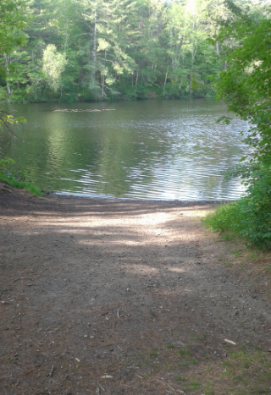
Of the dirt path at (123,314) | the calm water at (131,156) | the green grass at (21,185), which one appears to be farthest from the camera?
the calm water at (131,156)

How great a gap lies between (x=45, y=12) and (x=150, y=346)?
53838mm

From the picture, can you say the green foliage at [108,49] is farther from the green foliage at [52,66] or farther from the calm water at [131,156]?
the calm water at [131,156]

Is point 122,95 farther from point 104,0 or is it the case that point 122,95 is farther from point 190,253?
point 190,253

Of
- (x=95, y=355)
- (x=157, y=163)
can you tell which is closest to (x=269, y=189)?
(x=95, y=355)

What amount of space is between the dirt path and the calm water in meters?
4.08

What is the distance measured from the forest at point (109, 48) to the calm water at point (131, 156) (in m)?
16.3

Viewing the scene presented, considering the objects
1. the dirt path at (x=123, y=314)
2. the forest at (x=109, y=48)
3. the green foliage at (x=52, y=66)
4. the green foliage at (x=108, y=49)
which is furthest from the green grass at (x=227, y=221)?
the green foliage at (x=52, y=66)

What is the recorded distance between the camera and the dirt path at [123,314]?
120 inches

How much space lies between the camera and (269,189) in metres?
5.42

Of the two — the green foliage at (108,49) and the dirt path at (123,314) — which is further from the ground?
the green foliage at (108,49)

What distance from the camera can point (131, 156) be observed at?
19344 mm

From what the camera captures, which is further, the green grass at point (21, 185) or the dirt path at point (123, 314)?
the green grass at point (21, 185)

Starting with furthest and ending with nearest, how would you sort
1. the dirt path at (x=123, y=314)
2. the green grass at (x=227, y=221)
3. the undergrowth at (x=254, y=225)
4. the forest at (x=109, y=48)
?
the forest at (x=109, y=48), the green grass at (x=227, y=221), the undergrowth at (x=254, y=225), the dirt path at (x=123, y=314)

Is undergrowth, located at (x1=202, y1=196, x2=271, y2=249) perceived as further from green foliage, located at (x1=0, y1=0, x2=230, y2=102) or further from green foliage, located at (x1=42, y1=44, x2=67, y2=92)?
green foliage, located at (x1=42, y1=44, x2=67, y2=92)
